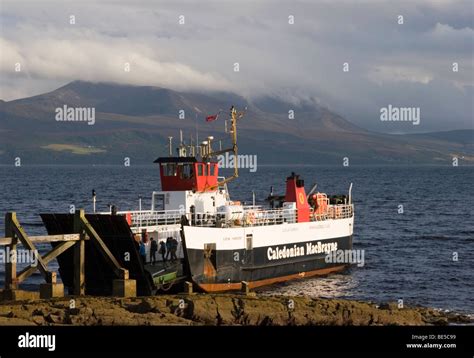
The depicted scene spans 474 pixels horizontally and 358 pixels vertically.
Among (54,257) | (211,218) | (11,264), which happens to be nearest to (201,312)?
(54,257)

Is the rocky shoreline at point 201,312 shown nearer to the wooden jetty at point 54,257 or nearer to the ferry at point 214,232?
the wooden jetty at point 54,257

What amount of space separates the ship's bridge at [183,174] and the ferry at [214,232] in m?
0.05

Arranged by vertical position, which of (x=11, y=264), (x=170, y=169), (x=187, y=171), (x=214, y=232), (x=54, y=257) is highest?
(x=170, y=169)

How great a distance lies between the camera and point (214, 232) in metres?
43.6

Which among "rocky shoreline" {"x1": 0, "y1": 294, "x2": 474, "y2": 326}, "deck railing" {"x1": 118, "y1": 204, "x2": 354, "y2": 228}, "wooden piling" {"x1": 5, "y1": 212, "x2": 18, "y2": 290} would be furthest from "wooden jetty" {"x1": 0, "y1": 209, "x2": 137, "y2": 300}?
"deck railing" {"x1": 118, "y1": 204, "x2": 354, "y2": 228}

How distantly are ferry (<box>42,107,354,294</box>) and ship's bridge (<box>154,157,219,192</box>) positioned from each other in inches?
2.0

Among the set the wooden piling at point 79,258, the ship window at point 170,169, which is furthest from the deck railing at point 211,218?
the wooden piling at point 79,258

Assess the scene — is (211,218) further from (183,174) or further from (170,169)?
(170,169)

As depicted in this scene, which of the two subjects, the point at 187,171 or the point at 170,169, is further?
the point at 170,169

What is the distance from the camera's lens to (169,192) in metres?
48.5

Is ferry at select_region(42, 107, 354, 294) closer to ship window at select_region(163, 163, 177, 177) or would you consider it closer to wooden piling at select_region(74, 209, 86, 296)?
ship window at select_region(163, 163, 177, 177)

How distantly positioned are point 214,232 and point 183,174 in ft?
19.5

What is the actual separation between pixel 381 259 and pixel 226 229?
2143 centimetres
